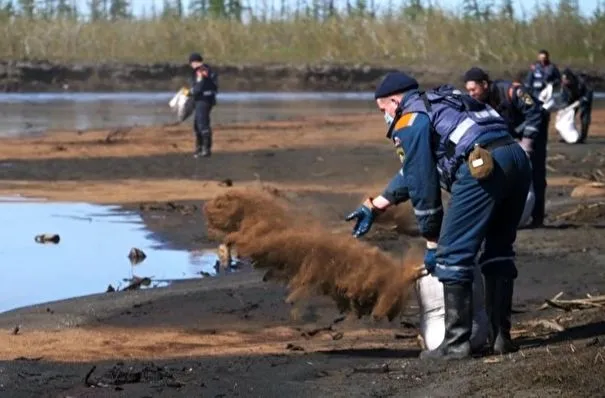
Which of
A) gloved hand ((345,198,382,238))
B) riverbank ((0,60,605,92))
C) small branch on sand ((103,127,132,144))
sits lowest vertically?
riverbank ((0,60,605,92))

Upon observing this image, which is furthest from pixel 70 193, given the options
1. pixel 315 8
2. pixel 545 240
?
pixel 315 8

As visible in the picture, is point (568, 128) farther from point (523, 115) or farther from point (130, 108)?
point (130, 108)

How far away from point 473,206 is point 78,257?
663 centimetres

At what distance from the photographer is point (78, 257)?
1471cm

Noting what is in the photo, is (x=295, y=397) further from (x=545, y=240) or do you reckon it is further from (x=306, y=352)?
(x=545, y=240)

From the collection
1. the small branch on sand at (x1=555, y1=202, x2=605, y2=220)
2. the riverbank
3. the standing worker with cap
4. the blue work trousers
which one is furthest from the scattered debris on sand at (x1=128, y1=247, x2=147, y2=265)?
the riverbank

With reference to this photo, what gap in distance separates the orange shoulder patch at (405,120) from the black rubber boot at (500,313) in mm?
1108

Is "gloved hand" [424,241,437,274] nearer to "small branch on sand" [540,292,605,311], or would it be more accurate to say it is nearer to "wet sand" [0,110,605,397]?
"wet sand" [0,110,605,397]

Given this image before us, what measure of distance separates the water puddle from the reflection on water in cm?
1468

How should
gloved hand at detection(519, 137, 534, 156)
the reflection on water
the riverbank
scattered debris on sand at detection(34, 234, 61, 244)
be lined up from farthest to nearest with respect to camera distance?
the riverbank
the reflection on water
scattered debris on sand at detection(34, 234, 61, 244)
gloved hand at detection(519, 137, 534, 156)

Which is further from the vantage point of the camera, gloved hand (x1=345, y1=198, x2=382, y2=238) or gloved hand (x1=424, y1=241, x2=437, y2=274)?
gloved hand (x1=345, y1=198, x2=382, y2=238)

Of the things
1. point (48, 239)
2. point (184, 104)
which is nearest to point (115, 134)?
point (184, 104)

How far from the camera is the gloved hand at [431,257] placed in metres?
9.25

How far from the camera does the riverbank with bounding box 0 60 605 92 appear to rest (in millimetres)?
54500
